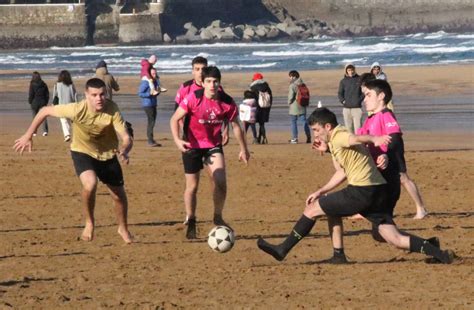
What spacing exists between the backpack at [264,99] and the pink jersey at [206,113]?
11996 millimetres

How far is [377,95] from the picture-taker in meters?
10.1

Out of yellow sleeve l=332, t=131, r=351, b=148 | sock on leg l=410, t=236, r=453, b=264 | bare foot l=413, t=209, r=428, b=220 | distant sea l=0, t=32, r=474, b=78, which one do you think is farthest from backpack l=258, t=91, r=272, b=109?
distant sea l=0, t=32, r=474, b=78

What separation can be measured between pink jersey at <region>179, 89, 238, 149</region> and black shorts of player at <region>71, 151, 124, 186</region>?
798 mm

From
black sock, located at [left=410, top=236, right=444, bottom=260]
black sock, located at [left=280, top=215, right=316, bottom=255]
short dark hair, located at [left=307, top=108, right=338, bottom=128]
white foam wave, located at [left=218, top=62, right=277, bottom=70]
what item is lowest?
white foam wave, located at [left=218, top=62, right=277, bottom=70]

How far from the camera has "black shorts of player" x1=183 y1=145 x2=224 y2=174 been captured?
11.9 metres

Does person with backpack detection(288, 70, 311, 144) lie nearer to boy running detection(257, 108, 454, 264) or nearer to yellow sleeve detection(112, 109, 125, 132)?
yellow sleeve detection(112, 109, 125, 132)

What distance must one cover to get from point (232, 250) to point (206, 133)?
1.15m

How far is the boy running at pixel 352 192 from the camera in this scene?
9586mm

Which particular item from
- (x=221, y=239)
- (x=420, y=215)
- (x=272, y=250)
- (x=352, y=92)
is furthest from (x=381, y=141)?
(x=352, y=92)

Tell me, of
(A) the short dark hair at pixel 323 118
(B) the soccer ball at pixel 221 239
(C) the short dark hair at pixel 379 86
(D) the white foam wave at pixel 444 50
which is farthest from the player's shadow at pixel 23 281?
(D) the white foam wave at pixel 444 50

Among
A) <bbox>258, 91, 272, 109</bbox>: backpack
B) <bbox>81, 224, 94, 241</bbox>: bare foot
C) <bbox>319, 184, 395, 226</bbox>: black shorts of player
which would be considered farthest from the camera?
<bbox>258, 91, 272, 109</bbox>: backpack

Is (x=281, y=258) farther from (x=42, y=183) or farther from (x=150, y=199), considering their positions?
(x=42, y=183)

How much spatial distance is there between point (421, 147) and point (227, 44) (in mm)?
63515

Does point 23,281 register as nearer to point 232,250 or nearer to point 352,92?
point 232,250
